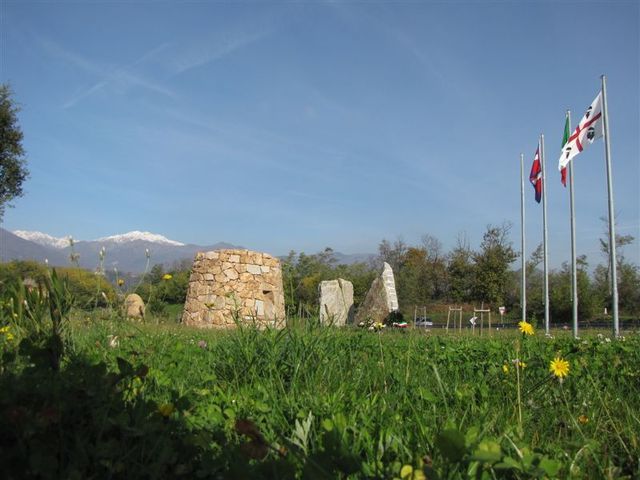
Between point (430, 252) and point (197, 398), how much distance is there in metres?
37.6

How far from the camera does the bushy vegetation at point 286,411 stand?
1.44 meters

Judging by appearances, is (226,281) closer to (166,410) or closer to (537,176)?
(537,176)

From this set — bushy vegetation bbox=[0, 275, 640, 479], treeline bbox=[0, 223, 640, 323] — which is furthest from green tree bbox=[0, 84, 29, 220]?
bushy vegetation bbox=[0, 275, 640, 479]

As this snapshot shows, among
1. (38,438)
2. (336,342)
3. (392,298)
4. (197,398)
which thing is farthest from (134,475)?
(392,298)

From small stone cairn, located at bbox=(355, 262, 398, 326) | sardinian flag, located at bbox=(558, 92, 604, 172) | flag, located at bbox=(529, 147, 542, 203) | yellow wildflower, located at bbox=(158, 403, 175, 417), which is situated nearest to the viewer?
yellow wildflower, located at bbox=(158, 403, 175, 417)

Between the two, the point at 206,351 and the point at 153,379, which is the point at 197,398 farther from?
the point at 206,351

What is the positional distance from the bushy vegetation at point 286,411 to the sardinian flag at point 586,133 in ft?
41.5

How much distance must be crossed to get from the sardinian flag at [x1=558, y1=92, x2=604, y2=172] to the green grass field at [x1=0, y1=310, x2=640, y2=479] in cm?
1275

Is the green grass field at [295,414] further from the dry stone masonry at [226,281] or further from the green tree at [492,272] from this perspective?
the green tree at [492,272]

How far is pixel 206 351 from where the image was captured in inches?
137

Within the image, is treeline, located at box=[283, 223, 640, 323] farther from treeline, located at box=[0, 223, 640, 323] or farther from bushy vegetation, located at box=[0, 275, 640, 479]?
bushy vegetation, located at box=[0, 275, 640, 479]

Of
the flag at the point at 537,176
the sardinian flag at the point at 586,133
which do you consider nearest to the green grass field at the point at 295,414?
the sardinian flag at the point at 586,133

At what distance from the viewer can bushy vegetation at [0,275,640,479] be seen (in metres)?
1.44

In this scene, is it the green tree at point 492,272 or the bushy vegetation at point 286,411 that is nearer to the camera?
the bushy vegetation at point 286,411
